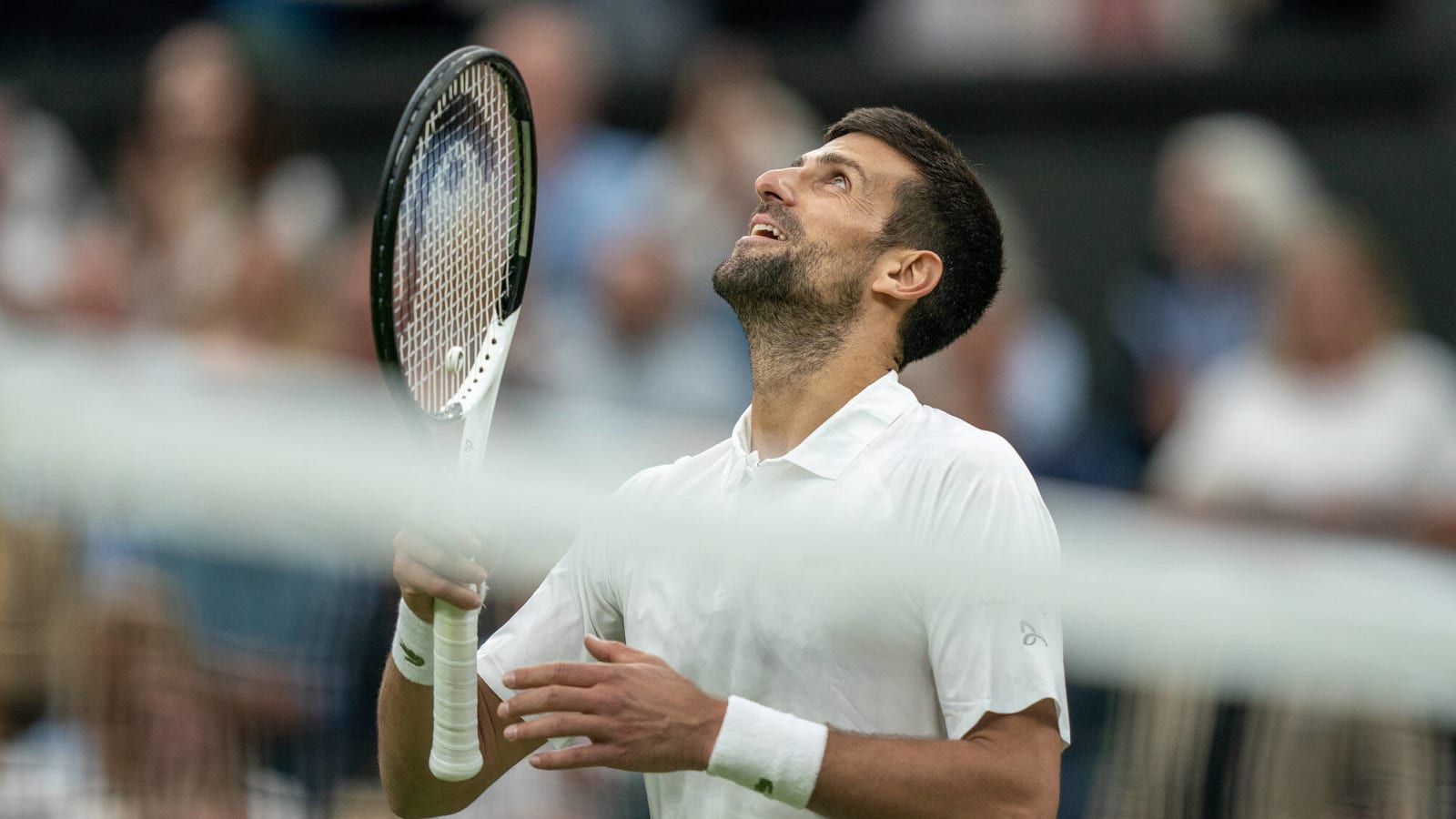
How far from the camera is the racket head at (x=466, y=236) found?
9.89 feet

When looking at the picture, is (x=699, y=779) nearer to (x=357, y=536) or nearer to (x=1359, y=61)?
(x=357, y=536)

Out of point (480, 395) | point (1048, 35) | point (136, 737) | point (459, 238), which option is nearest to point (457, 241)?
point (459, 238)

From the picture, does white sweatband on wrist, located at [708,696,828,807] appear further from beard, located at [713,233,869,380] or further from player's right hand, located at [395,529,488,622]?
beard, located at [713,233,869,380]

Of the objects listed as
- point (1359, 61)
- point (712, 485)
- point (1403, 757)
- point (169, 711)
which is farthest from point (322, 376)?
point (1359, 61)

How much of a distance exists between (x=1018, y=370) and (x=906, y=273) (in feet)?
12.0

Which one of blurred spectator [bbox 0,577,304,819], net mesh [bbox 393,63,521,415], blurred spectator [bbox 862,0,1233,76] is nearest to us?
net mesh [bbox 393,63,521,415]

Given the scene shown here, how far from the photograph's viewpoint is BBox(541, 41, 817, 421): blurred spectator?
6.06m

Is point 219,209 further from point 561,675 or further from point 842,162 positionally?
point 561,675

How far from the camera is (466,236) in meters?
3.20

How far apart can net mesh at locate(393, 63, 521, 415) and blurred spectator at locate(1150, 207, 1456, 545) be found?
9.62 ft

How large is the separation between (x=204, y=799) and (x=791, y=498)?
1756 millimetres

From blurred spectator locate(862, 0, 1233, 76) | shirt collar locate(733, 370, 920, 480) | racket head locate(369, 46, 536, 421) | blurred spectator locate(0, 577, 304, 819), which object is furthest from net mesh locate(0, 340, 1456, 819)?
blurred spectator locate(862, 0, 1233, 76)

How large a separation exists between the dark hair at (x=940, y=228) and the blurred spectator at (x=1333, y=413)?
2.80 meters

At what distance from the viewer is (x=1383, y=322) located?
5.97 m
